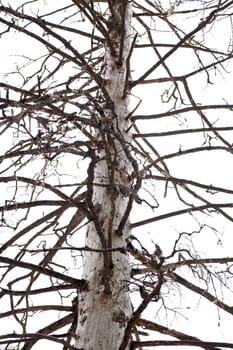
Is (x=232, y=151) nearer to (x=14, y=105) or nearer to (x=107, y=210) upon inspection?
(x=107, y=210)

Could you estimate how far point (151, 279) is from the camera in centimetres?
214

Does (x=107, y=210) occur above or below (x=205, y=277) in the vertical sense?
above

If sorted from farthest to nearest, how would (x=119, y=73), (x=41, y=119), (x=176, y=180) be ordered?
(x=119, y=73), (x=176, y=180), (x=41, y=119)

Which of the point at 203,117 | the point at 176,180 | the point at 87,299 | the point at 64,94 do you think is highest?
the point at 203,117

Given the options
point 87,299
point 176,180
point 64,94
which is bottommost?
point 87,299

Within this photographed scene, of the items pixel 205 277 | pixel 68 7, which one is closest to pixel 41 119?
pixel 205 277

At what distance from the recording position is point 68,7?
4270mm

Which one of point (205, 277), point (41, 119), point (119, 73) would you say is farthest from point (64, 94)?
point (119, 73)

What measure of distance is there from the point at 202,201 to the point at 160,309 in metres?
1.10

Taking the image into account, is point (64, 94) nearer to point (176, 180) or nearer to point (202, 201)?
point (176, 180)

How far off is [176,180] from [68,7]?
2095 mm

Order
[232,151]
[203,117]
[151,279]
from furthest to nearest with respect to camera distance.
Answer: [203,117] → [232,151] → [151,279]

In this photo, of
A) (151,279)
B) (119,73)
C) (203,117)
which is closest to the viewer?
(151,279)

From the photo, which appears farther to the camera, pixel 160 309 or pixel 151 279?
pixel 160 309
